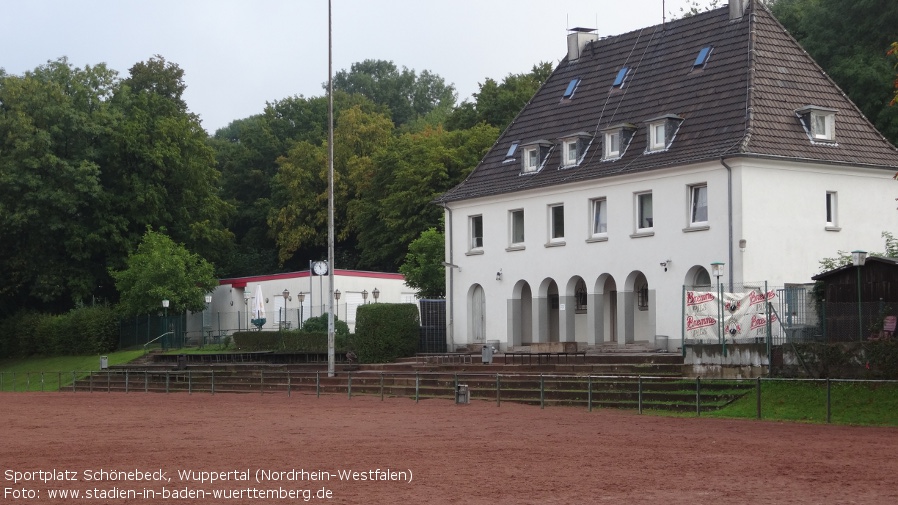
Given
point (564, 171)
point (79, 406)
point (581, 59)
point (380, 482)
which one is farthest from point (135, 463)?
point (581, 59)

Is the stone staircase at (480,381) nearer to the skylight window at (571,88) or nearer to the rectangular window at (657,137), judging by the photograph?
the rectangular window at (657,137)

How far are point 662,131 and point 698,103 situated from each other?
1509mm

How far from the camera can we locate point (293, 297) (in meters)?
66.6

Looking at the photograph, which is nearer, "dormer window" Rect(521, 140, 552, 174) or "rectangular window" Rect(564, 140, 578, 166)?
"rectangular window" Rect(564, 140, 578, 166)

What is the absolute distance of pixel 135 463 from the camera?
20.5 metres

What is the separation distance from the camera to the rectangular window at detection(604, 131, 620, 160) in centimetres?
4684

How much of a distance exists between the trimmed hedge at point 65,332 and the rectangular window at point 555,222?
30704 mm

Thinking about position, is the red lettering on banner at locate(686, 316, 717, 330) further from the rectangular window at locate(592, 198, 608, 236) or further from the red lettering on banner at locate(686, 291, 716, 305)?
the rectangular window at locate(592, 198, 608, 236)

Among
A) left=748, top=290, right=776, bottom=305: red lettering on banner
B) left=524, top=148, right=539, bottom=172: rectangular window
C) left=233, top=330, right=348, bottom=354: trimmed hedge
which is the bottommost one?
left=233, top=330, right=348, bottom=354: trimmed hedge

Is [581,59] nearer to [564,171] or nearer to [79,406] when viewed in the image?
[564,171]

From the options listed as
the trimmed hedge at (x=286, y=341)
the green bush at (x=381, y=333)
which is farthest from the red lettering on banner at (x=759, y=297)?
the trimmed hedge at (x=286, y=341)

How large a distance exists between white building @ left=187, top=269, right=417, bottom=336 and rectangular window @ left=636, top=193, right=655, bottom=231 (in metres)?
19.7

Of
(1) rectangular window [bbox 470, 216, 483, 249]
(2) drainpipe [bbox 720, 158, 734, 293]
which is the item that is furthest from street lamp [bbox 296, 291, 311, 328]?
(2) drainpipe [bbox 720, 158, 734, 293]

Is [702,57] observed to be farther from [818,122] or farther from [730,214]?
[730,214]
